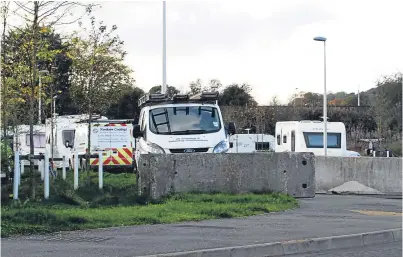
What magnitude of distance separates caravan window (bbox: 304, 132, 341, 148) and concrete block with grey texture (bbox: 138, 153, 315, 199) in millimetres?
18321

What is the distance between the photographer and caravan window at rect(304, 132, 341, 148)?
120ft

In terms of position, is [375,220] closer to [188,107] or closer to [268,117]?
[188,107]

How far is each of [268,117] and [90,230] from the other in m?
50.5

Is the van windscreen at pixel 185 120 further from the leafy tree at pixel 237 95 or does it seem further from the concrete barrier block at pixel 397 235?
the leafy tree at pixel 237 95

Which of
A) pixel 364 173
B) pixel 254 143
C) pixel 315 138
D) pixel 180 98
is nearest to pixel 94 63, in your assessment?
pixel 180 98

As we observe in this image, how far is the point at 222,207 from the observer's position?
15219 mm

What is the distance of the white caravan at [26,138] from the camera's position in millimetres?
20434

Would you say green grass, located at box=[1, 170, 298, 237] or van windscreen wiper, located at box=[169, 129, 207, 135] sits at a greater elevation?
van windscreen wiper, located at box=[169, 129, 207, 135]

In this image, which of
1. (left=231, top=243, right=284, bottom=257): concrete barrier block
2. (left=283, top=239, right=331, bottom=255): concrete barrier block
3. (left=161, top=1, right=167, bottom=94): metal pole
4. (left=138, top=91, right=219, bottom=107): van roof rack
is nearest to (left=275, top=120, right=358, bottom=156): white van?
(left=161, top=1, right=167, bottom=94): metal pole

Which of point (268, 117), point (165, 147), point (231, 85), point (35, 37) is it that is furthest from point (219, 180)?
point (231, 85)

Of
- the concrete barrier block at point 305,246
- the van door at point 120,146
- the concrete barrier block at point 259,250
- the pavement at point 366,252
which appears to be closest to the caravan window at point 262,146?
the van door at point 120,146

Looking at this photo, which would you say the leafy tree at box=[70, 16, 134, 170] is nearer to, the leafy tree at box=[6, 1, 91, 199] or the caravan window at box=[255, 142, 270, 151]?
the leafy tree at box=[6, 1, 91, 199]

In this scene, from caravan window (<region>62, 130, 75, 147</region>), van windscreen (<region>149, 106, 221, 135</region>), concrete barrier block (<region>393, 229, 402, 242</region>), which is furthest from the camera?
caravan window (<region>62, 130, 75, 147</region>)

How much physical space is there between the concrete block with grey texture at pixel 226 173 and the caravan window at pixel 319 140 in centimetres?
1832
